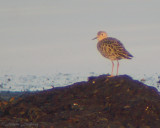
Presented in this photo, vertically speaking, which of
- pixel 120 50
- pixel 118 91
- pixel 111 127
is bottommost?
pixel 111 127

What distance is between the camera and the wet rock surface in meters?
13.8

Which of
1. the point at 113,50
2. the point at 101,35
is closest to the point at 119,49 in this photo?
the point at 113,50

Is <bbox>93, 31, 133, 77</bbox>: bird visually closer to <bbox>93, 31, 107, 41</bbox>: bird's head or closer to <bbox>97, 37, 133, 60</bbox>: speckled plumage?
<bbox>97, 37, 133, 60</bbox>: speckled plumage

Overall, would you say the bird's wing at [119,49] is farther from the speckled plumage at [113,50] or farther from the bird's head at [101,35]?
the bird's head at [101,35]

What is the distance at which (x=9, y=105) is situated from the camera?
15.9m

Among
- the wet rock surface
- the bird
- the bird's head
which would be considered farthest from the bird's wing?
the wet rock surface

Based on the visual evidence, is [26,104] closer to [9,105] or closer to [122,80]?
[9,105]

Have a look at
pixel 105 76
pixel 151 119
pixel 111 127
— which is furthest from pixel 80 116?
pixel 105 76

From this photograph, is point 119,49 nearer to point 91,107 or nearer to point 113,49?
point 113,49

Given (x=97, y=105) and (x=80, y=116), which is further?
(x=97, y=105)

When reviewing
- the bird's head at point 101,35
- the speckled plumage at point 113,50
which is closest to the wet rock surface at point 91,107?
the speckled plumage at point 113,50

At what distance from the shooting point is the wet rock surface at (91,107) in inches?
543

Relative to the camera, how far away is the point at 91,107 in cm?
1491

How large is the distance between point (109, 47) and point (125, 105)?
14.0ft
